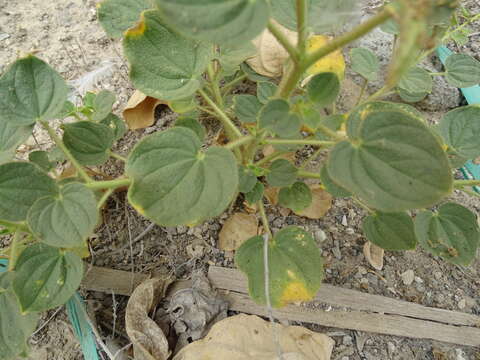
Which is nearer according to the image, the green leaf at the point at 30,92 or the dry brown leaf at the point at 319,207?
the green leaf at the point at 30,92

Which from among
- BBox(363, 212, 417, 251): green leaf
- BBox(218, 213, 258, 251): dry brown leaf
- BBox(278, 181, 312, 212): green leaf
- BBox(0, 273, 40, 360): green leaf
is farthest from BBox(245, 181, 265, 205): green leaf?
BBox(0, 273, 40, 360): green leaf

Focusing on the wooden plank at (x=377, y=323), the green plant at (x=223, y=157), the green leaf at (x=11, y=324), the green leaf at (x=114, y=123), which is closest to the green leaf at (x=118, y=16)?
the green plant at (x=223, y=157)

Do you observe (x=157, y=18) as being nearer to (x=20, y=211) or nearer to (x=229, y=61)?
(x=229, y=61)

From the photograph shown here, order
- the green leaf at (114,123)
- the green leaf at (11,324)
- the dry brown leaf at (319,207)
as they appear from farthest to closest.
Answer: the dry brown leaf at (319,207) → the green leaf at (114,123) → the green leaf at (11,324)

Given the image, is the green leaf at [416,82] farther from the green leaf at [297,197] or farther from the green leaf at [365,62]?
the green leaf at [297,197]

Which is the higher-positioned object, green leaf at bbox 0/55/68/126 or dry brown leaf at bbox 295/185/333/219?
green leaf at bbox 0/55/68/126

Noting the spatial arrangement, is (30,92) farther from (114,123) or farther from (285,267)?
(285,267)

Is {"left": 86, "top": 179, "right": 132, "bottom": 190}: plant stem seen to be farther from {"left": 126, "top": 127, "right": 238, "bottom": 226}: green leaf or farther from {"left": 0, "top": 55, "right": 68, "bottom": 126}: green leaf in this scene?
{"left": 0, "top": 55, "right": 68, "bottom": 126}: green leaf
